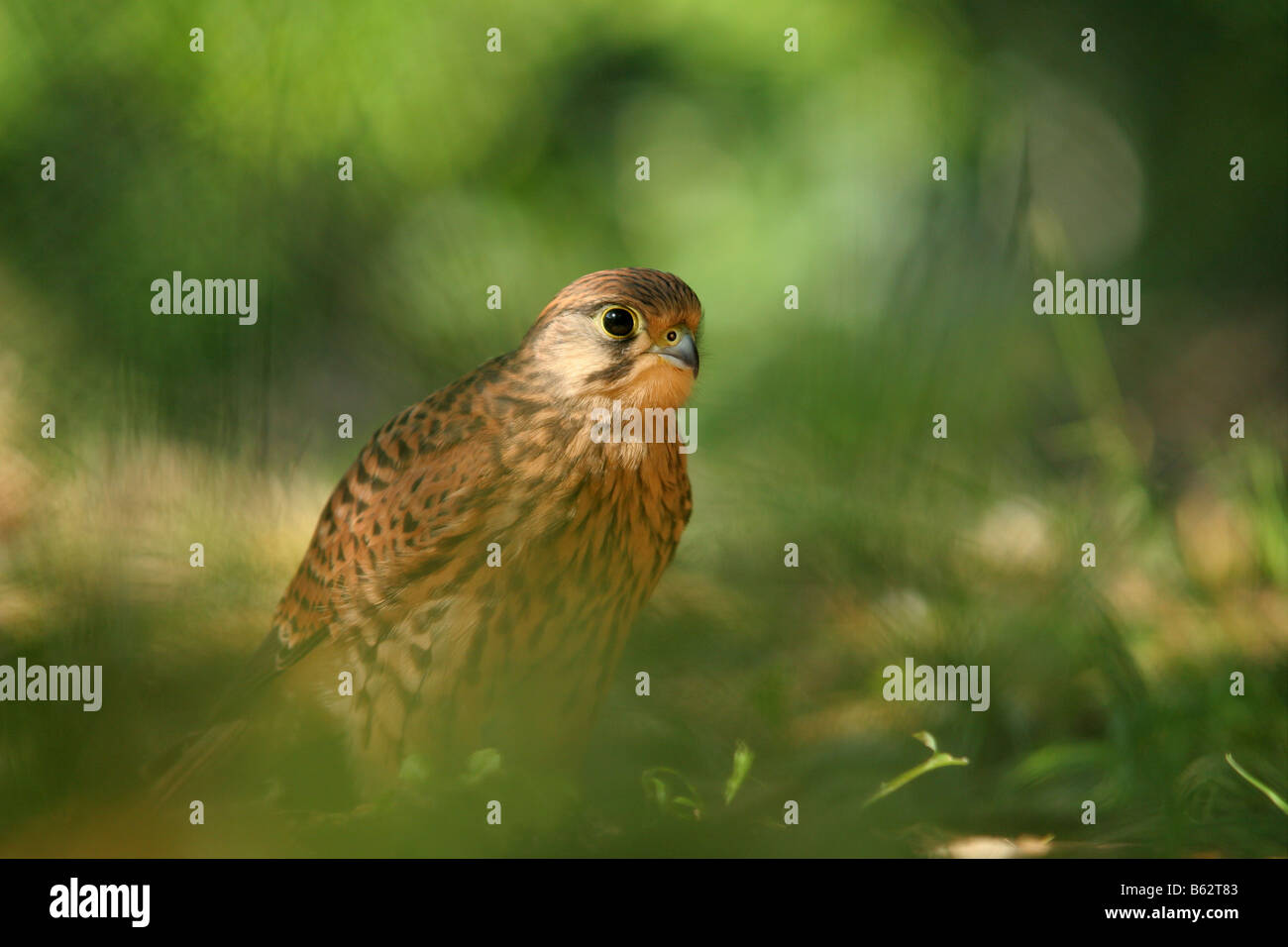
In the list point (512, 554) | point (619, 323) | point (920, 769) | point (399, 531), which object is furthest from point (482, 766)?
point (619, 323)

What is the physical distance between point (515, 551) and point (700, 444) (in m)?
1.65

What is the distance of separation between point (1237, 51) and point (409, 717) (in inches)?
180

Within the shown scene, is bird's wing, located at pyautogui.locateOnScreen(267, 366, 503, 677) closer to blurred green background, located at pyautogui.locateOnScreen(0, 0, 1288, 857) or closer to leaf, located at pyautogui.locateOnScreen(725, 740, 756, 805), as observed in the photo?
blurred green background, located at pyautogui.locateOnScreen(0, 0, 1288, 857)

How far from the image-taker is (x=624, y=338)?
3260 mm

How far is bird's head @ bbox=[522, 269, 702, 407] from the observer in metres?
3.24

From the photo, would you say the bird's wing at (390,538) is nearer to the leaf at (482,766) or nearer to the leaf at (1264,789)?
the leaf at (482,766)

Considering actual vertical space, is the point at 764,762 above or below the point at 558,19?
below

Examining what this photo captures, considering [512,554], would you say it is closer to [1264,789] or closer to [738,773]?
[738,773]

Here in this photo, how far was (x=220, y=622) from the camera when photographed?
122 inches

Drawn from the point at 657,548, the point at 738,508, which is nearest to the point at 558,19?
the point at 738,508

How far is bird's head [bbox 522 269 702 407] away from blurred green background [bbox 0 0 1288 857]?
1.04ft

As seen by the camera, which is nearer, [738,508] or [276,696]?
[276,696]

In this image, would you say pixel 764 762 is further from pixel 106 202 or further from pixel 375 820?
pixel 106 202

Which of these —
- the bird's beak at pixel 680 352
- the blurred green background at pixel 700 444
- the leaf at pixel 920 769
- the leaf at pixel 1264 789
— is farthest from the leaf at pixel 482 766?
the leaf at pixel 1264 789
